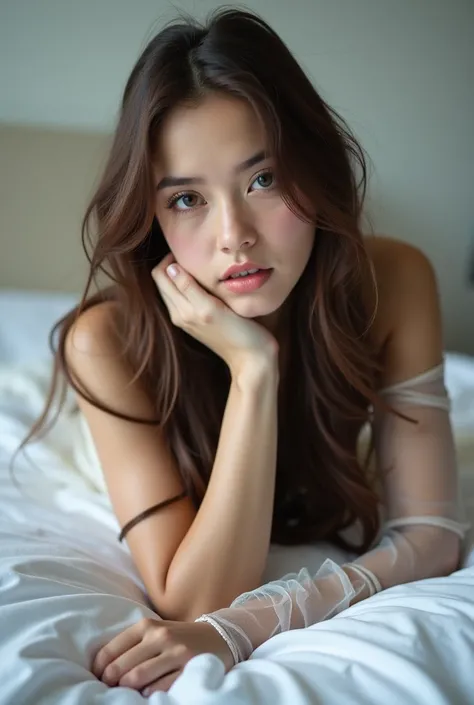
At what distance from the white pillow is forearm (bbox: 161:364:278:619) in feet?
2.92

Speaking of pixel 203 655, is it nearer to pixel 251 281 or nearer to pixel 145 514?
pixel 145 514

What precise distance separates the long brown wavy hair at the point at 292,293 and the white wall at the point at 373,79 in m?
1.04

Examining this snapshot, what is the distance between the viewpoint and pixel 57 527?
3.60 ft

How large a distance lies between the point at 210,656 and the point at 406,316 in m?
0.64

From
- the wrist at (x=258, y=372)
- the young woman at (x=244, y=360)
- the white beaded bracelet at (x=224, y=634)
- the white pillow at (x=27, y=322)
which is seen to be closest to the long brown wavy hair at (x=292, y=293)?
the young woman at (x=244, y=360)

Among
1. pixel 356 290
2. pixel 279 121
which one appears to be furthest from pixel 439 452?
pixel 279 121

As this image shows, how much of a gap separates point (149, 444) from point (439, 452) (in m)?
0.44

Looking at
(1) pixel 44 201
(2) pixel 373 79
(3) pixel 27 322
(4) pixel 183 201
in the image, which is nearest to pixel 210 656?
(4) pixel 183 201

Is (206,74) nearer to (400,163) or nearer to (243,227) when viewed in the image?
(243,227)

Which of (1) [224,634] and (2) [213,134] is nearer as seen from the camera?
(1) [224,634]

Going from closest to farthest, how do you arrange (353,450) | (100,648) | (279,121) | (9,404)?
(100,648), (279,121), (353,450), (9,404)

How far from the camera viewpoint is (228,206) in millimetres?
946

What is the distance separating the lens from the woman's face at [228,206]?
3.07ft

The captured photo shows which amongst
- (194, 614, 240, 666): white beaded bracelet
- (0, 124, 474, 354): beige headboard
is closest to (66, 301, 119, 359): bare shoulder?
(194, 614, 240, 666): white beaded bracelet
